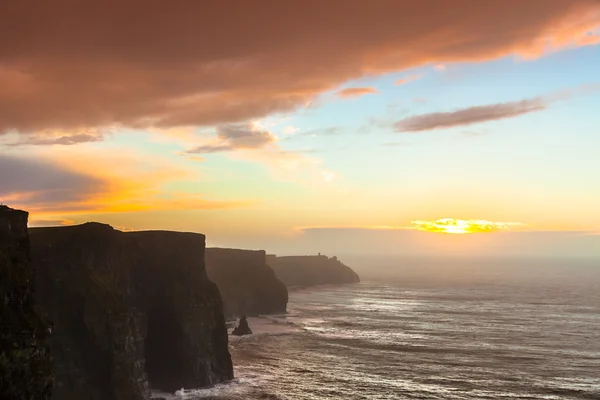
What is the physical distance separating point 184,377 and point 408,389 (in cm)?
3445

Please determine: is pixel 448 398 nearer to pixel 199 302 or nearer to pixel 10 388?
pixel 199 302

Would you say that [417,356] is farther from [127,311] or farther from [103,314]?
[103,314]

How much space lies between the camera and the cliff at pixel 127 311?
6194 cm

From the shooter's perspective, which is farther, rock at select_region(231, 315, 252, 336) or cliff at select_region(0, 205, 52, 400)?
rock at select_region(231, 315, 252, 336)

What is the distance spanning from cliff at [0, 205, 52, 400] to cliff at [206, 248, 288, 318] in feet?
379

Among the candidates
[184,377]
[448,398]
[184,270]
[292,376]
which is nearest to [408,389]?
[448,398]

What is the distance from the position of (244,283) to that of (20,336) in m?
130

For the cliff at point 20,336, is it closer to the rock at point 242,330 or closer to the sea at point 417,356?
the sea at point 417,356

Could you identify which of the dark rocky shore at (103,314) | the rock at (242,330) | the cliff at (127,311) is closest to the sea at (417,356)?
the rock at (242,330)

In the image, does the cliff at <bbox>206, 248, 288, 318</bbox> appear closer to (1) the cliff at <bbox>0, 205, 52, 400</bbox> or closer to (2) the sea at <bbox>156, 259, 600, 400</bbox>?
(2) the sea at <bbox>156, 259, 600, 400</bbox>

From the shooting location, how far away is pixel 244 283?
166m

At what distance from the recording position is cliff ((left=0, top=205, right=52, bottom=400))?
3600 centimetres

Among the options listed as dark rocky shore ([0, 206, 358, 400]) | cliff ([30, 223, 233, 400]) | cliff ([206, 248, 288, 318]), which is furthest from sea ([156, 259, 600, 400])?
cliff ([206, 248, 288, 318])

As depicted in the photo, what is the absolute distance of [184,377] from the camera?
7862 cm
